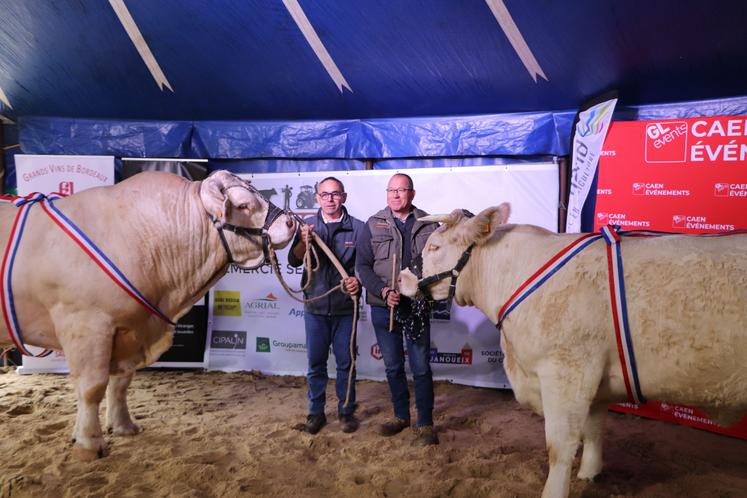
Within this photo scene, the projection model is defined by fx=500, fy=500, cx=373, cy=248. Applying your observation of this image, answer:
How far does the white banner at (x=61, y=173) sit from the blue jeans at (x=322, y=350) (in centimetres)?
339

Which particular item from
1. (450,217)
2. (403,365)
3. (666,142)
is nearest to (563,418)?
(450,217)

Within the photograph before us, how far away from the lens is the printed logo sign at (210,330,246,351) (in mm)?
6070

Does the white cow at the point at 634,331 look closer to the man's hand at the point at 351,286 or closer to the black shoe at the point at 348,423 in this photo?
the man's hand at the point at 351,286

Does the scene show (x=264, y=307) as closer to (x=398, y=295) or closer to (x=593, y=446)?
(x=398, y=295)

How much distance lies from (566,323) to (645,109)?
10.5 feet

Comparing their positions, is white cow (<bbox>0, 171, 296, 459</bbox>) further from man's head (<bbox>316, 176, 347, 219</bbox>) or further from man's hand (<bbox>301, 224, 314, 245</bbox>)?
man's head (<bbox>316, 176, 347, 219</bbox>)

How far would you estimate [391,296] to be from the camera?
3.77m

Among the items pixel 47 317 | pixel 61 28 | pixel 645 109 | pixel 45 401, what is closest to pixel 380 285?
pixel 47 317

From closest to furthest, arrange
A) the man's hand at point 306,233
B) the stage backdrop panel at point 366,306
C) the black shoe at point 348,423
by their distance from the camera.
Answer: the man's hand at point 306,233 → the black shoe at point 348,423 → the stage backdrop panel at point 366,306

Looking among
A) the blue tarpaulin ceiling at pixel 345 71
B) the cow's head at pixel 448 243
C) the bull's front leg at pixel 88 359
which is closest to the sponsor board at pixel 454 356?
the blue tarpaulin ceiling at pixel 345 71

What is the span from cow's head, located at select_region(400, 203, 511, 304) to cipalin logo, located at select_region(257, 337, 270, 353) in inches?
124

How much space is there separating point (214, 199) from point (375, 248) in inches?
53.1

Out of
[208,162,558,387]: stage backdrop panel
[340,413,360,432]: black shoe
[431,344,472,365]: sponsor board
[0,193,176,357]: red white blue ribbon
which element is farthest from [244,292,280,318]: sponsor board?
[0,193,176,357]: red white blue ribbon

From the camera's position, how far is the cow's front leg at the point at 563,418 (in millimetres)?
2555
